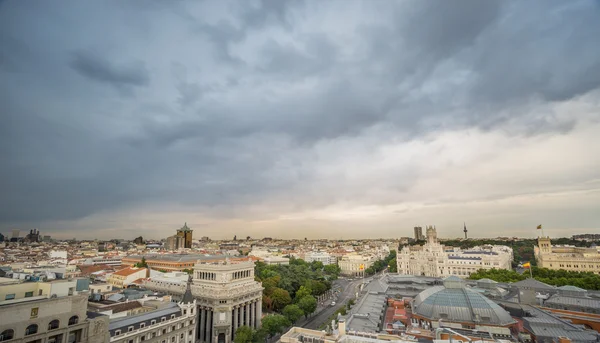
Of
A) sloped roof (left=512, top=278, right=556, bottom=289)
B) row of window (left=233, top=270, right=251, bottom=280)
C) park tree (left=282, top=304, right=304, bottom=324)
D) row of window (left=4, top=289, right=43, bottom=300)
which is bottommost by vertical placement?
park tree (left=282, top=304, right=304, bottom=324)

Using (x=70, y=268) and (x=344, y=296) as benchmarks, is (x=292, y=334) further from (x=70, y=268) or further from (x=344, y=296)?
(x=70, y=268)

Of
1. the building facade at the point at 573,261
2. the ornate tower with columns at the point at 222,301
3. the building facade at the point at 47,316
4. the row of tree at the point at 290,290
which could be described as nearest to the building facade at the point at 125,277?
the ornate tower with columns at the point at 222,301

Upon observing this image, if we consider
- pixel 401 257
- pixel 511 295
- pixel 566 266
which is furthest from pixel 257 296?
pixel 566 266

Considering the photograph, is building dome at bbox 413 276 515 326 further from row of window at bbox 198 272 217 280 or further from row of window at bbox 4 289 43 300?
row of window at bbox 4 289 43 300

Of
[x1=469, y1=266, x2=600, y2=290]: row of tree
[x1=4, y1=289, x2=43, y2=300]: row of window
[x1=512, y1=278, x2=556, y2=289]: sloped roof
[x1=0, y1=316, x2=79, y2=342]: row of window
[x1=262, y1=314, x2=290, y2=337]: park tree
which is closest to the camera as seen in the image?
[x1=0, y1=316, x2=79, y2=342]: row of window

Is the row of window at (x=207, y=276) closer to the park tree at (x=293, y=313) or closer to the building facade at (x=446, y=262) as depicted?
the park tree at (x=293, y=313)

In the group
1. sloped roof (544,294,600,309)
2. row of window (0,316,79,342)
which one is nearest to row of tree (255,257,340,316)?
row of window (0,316,79,342)

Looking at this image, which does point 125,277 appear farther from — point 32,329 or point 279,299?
point 32,329
